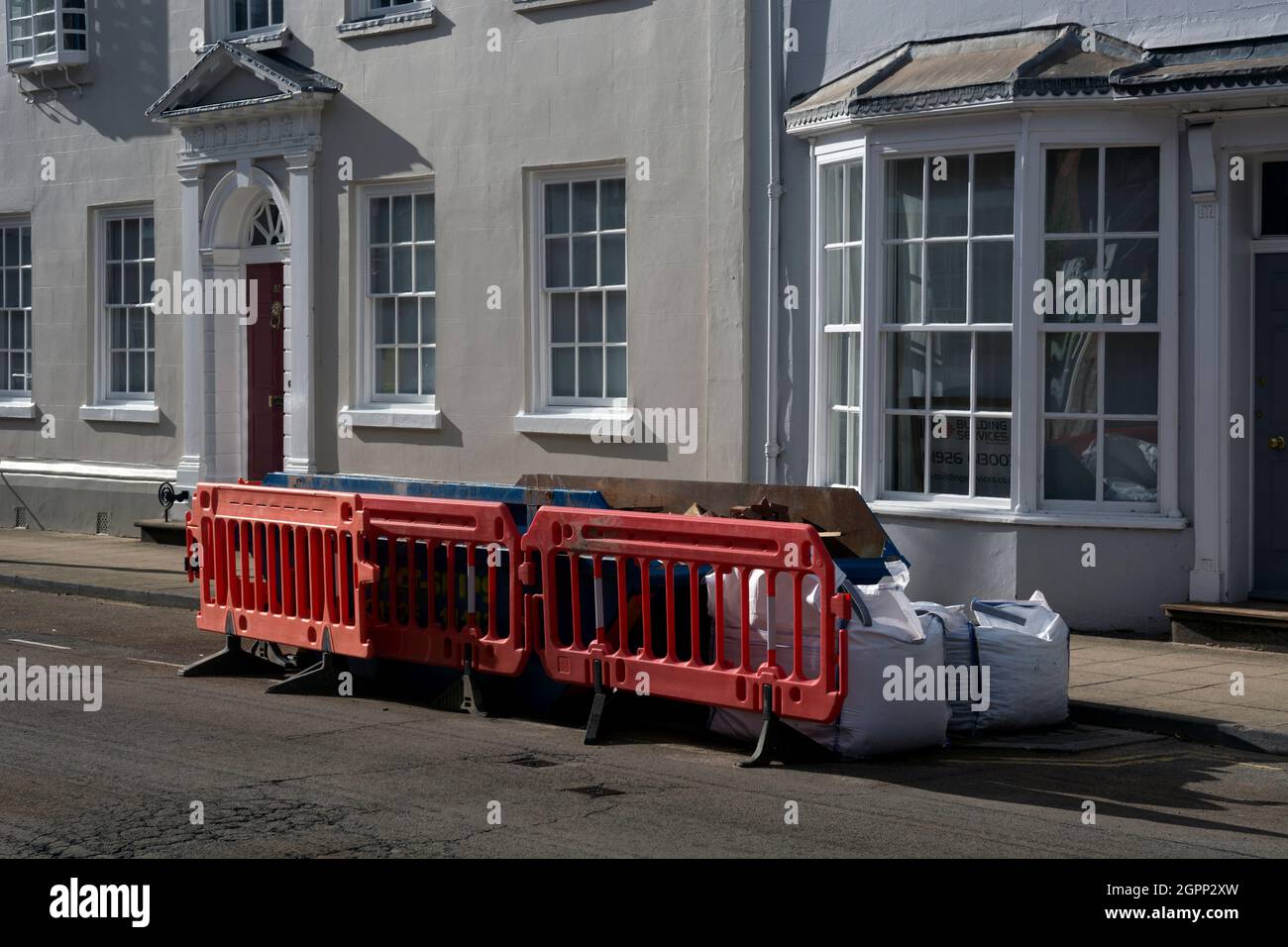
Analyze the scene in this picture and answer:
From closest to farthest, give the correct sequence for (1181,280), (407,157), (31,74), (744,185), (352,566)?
(352,566) → (1181,280) → (744,185) → (407,157) → (31,74)

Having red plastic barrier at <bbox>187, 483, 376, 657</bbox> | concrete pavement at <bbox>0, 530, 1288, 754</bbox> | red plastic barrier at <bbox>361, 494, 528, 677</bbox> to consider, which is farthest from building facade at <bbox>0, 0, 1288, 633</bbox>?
red plastic barrier at <bbox>187, 483, 376, 657</bbox>

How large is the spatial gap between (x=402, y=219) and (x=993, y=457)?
7.39 m

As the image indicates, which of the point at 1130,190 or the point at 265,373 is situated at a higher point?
the point at 1130,190

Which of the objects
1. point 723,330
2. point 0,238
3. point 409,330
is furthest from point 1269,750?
point 0,238

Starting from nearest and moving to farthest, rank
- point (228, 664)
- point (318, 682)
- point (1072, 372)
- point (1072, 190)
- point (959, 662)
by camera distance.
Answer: point (959, 662), point (318, 682), point (228, 664), point (1072, 190), point (1072, 372)

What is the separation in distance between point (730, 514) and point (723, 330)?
4.17 m

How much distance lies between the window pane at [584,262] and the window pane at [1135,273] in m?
5.14

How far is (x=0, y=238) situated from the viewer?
21.9m

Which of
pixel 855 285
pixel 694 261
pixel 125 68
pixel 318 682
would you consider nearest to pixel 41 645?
Result: pixel 318 682

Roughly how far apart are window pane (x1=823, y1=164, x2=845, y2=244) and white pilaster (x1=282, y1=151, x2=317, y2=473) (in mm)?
6491

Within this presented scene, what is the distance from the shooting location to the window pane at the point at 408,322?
677 inches

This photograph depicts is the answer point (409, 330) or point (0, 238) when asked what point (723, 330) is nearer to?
point (409, 330)

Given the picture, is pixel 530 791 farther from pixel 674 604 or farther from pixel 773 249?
pixel 773 249

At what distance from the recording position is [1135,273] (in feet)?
39.7
